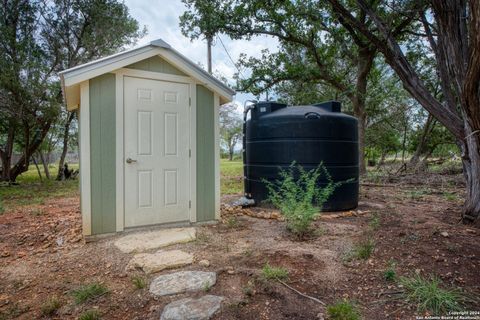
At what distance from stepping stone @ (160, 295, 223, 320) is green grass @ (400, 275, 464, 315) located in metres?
1.45

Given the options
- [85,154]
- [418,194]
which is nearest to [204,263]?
[85,154]

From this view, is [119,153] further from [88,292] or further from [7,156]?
[7,156]

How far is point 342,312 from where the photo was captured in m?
1.94

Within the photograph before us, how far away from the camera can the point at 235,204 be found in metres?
5.43

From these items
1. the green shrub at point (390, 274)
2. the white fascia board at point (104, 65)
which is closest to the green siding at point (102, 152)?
the white fascia board at point (104, 65)

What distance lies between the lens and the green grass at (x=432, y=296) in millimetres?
2003

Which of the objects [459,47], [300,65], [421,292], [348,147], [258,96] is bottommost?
[421,292]

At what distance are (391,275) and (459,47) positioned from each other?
2724 millimetres

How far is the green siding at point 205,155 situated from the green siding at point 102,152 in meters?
1.17

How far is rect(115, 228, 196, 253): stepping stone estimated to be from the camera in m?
3.26

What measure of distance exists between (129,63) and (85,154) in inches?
49.7

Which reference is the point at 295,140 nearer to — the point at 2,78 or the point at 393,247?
the point at 393,247

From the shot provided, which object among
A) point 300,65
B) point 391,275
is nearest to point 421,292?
point 391,275

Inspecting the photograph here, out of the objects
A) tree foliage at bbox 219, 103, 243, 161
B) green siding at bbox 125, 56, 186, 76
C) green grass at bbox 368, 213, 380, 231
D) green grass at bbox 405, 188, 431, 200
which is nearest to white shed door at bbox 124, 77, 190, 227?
green siding at bbox 125, 56, 186, 76
